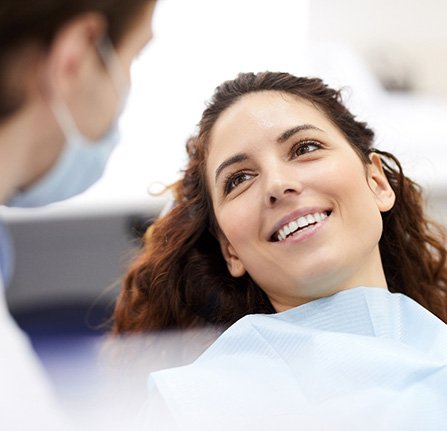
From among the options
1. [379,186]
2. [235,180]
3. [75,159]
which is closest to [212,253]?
[235,180]

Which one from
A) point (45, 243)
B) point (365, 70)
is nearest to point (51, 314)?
point (45, 243)

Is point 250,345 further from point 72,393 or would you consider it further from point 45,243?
point 45,243

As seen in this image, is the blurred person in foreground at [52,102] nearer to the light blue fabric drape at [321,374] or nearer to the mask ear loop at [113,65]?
the mask ear loop at [113,65]

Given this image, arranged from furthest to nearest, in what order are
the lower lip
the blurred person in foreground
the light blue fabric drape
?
1. the lower lip
2. the light blue fabric drape
3. the blurred person in foreground

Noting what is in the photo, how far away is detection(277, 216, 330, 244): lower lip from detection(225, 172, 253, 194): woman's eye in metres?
0.11

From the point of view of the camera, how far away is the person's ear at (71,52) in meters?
0.65

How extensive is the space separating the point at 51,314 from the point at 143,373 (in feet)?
1.37

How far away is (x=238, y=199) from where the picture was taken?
1048mm

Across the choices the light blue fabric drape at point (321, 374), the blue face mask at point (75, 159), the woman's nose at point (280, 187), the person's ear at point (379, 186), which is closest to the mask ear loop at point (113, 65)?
the blue face mask at point (75, 159)

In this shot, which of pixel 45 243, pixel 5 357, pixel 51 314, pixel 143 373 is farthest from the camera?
pixel 45 243

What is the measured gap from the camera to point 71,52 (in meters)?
0.66

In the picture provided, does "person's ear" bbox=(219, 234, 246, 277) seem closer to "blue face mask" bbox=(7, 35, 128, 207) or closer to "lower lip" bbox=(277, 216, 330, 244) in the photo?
"lower lip" bbox=(277, 216, 330, 244)

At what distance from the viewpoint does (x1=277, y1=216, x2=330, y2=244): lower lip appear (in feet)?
3.29

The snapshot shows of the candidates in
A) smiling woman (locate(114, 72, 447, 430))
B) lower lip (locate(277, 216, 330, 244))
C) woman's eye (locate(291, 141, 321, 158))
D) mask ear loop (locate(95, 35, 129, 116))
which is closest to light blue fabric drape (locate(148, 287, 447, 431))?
smiling woman (locate(114, 72, 447, 430))
